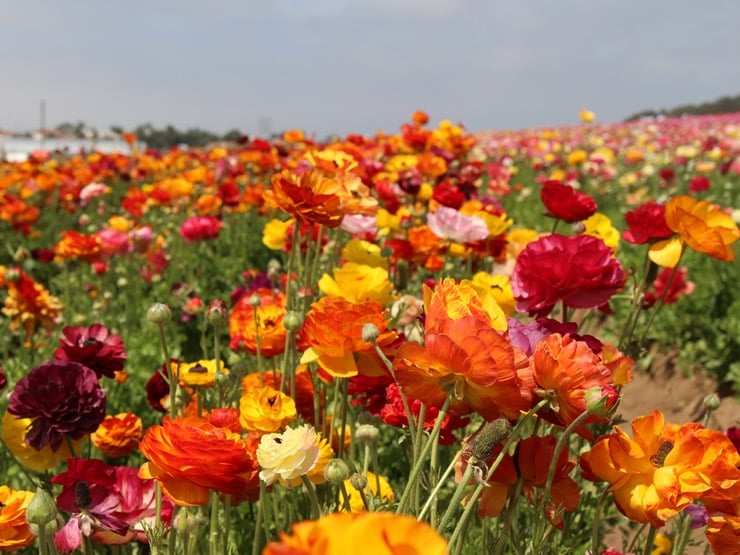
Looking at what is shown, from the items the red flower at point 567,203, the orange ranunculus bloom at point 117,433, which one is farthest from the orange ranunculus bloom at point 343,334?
the red flower at point 567,203

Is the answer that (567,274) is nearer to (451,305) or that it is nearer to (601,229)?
(451,305)

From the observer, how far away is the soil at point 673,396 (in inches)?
117

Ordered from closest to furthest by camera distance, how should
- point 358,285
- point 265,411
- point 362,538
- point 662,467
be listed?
point 362,538 → point 662,467 → point 265,411 → point 358,285

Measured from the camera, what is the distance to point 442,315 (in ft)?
2.45

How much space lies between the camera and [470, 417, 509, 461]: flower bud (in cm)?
73

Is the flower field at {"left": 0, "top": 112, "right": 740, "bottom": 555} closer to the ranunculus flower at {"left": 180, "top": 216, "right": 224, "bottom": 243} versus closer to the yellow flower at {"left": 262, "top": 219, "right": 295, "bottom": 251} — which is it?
the yellow flower at {"left": 262, "top": 219, "right": 295, "bottom": 251}

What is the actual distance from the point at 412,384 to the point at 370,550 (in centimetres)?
42

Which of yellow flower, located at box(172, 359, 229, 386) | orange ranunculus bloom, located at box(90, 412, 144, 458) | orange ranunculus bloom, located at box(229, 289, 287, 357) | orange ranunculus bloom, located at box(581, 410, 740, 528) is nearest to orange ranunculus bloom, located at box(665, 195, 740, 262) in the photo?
orange ranunculus bloom, located at box(581, 410, 740, 528)

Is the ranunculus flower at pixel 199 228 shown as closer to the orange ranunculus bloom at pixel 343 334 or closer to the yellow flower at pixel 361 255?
the yellow flower at pixel 361 255

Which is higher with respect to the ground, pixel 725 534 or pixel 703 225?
pixel 703 225

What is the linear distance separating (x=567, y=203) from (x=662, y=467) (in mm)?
864

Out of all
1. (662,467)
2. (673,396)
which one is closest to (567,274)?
(662,467)

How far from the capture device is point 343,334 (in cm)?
100

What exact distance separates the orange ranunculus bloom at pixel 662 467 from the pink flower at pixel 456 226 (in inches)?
42.1
